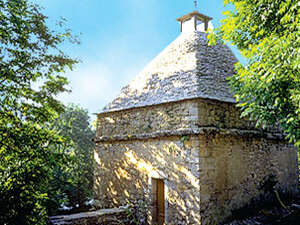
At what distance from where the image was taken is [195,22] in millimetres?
12250

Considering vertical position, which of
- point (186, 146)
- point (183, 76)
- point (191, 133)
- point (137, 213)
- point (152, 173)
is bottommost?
point (137, 213)

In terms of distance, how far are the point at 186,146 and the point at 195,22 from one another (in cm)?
767

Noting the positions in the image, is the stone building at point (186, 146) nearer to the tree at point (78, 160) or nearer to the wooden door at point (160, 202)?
the wooden door at point (160, 202)

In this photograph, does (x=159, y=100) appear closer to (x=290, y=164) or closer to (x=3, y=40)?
(x=3, y=40)

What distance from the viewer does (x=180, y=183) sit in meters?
7.30

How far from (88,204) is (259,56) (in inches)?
524

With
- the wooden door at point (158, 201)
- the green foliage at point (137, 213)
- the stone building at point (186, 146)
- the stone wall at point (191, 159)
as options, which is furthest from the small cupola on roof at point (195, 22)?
the green foliage at point (137, 213)

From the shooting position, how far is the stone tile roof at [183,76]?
7.99 m

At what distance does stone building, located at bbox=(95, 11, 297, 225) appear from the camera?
7152 mm

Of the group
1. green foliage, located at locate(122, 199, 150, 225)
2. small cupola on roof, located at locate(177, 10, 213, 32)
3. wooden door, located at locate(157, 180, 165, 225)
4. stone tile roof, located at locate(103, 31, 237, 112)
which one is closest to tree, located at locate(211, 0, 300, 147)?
stone tile roof, located at locate(103, 31, 237, 112)

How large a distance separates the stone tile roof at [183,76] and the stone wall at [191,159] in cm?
32

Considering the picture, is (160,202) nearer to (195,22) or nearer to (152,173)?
(152,173)

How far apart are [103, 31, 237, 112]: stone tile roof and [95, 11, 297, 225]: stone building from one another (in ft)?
0.15

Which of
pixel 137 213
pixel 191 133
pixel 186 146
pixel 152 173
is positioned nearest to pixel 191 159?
pixel 186 146
